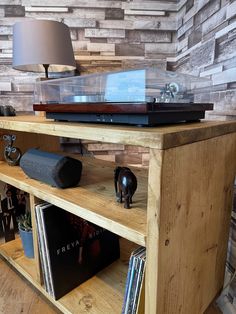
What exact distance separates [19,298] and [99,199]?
1.85ft

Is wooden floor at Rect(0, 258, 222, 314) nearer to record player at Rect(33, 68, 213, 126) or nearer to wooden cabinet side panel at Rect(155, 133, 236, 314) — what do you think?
wooden cabinet side panel at Rect(155, 133, 236, 314)

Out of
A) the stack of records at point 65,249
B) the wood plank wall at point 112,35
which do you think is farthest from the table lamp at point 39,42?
the stack of records at point 65,249

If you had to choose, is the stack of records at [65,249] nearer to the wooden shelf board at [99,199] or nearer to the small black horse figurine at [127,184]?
the wooden shelf board at [99,199]

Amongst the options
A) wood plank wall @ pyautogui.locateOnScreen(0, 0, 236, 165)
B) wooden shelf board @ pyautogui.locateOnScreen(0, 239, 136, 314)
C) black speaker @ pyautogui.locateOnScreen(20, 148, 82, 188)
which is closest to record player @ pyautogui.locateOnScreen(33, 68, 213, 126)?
black speaker @ pyautogui.locateOnScreen(20, 148, 82, 188)

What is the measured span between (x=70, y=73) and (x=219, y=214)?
0.99 metres

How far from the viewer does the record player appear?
50cm

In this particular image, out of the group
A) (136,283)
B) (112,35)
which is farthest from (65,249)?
(112,35)

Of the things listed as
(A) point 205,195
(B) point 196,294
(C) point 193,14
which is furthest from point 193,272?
(C) point 193,14

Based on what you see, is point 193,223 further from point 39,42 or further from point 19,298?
point 39,42

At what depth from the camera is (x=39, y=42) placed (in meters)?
1.01

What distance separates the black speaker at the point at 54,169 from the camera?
0.71 m

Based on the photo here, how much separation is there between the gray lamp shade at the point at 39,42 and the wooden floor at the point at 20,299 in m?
0.90

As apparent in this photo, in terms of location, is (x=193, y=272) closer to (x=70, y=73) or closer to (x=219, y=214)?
(x=219, y=214)

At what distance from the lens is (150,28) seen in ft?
3.84
